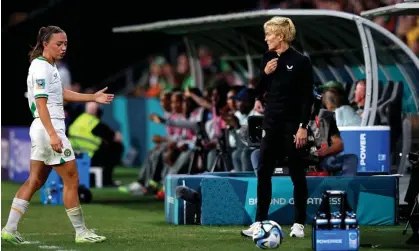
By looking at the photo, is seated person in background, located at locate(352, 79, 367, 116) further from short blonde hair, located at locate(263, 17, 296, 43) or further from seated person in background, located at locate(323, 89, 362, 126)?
short blonde hair, located at locate(263, 17, 296, 43)

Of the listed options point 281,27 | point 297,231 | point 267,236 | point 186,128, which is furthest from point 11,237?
point 186,128

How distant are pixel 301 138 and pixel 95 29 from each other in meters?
20.2

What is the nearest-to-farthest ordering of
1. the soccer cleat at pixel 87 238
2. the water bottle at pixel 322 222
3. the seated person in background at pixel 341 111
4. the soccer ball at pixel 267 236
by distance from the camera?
the water bottle at pixel 322 222, the soccer ball at pixel 267 236, the soccer cleat at pixel 87 238, the seated person in background at pixel 341 111

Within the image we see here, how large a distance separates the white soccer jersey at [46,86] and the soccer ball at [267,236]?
6.81 feet

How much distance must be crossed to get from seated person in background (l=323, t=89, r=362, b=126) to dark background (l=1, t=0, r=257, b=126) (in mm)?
14627

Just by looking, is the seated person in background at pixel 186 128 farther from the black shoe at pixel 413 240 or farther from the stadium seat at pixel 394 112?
the black shoe at pixel 413 240

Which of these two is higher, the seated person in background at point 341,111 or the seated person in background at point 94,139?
the seated person in background at point 341,111

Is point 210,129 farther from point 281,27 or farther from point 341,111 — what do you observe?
point 281,27

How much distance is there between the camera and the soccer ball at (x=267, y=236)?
10.7 m

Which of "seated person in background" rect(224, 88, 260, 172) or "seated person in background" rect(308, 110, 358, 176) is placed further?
"seated person in background" rect(224, 88, 260, 172)

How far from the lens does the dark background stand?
1156 inches

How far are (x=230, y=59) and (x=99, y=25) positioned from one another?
37.0ft

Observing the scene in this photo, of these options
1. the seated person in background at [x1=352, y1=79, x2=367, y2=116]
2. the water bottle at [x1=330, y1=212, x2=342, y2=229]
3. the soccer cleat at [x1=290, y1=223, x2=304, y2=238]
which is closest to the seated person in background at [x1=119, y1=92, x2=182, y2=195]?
the seated person in background at [x1=352, y1=79, x2=367, y2=116]

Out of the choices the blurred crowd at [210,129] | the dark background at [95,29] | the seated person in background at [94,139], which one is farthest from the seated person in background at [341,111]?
the dark background at [95,29]
